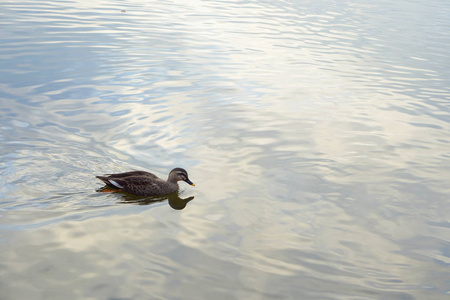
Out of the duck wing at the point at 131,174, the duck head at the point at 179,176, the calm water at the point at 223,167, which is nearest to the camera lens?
the calm water at the point at 223,167

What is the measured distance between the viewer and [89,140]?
36.1 feet

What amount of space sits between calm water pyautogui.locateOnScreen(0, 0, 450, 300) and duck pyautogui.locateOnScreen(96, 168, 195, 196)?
0.22 metres

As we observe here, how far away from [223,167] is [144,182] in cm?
193

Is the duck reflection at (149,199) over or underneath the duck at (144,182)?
underneath

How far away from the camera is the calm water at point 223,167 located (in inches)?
272

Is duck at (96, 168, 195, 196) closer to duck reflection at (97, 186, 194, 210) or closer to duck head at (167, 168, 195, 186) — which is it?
duck head at (167, 168, 195, 186)

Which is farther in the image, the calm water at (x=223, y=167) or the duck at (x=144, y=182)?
the duck at (x=144, y=182)

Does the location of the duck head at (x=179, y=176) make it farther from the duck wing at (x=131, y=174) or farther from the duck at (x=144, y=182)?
A: the duck wing at (x=131, y=174)

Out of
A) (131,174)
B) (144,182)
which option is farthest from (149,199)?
(131,174)

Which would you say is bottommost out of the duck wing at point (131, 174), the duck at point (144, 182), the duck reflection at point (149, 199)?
the duck reflection at point (149, 199)

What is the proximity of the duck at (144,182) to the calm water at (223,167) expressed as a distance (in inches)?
8.5

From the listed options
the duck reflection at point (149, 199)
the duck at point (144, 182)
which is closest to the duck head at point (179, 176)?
the duck at point (144, 182)

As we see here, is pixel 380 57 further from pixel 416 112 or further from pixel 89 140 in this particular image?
pixel 89 140

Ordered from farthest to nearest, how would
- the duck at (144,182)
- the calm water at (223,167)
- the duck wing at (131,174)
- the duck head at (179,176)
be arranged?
the duck head at (179,176) < the duck wing at (131,174) < the duck at (144,182) < the calm water at (223,167)
